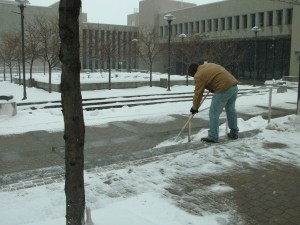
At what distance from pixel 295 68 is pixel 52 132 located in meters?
36.5

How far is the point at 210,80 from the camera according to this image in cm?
694

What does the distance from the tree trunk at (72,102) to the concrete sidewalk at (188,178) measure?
1.65 metres

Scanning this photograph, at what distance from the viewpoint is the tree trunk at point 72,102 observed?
275 cm

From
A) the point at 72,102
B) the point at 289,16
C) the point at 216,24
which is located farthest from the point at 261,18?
the point at 72,102

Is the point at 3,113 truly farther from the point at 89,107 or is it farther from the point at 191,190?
the point at 191,190

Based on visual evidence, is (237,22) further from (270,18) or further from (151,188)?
(151,188)

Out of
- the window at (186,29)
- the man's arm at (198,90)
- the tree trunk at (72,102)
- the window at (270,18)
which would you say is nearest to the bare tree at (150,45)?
the window at (270,18)

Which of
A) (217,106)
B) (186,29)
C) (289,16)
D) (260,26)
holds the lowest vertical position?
(217,106)

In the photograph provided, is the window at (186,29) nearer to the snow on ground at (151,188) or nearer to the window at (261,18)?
the window at (261,18)

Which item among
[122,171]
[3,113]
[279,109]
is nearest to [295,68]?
[279,109]

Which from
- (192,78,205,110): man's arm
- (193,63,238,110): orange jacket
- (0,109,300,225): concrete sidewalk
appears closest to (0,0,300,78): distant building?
(0,109,300,225): concrete sidewalk

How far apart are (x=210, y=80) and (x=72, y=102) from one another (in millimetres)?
4465

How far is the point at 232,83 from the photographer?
7.04 m

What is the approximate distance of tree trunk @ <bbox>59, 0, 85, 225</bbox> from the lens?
2750 mm
